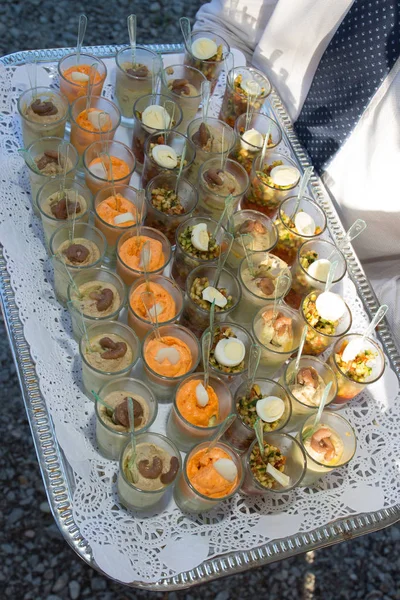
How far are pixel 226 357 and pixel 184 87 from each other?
120 cm

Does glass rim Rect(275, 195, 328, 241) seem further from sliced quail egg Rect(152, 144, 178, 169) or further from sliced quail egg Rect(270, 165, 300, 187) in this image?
sliced quail egg Rect(152, 144, 178, 169)

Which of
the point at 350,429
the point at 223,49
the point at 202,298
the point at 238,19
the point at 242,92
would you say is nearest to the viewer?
the point at 350,429

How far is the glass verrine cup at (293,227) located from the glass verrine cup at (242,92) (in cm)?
49

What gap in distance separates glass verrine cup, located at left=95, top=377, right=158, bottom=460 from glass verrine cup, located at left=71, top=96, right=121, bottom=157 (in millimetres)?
972

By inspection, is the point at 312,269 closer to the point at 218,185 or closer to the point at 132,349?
the point at 218,185

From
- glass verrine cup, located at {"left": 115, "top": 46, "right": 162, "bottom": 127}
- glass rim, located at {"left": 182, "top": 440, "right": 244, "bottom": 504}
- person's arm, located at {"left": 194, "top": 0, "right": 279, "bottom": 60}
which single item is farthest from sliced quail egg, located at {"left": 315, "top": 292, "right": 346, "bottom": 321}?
person's arm, located at {"left": 194, "top": 0, "right": 279, "bottom": 60}

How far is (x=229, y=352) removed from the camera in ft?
6.62

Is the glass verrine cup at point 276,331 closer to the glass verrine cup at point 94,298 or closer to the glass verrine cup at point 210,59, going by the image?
the glass verrine cup at point 94,298

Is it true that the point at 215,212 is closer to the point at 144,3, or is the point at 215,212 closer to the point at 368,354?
the point at 368,354

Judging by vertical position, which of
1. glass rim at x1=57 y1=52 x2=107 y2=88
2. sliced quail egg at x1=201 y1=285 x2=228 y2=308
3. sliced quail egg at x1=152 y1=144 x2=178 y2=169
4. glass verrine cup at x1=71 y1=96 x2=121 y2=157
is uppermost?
glass rim at x1=57 y1=52 x2=107 y2=88

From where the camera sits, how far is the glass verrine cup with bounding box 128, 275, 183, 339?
6.75 feet

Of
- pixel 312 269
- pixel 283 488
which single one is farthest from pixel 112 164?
pixel 283 488

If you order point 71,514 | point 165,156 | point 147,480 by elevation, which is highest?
point 165,156

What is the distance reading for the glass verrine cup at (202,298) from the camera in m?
2.10
